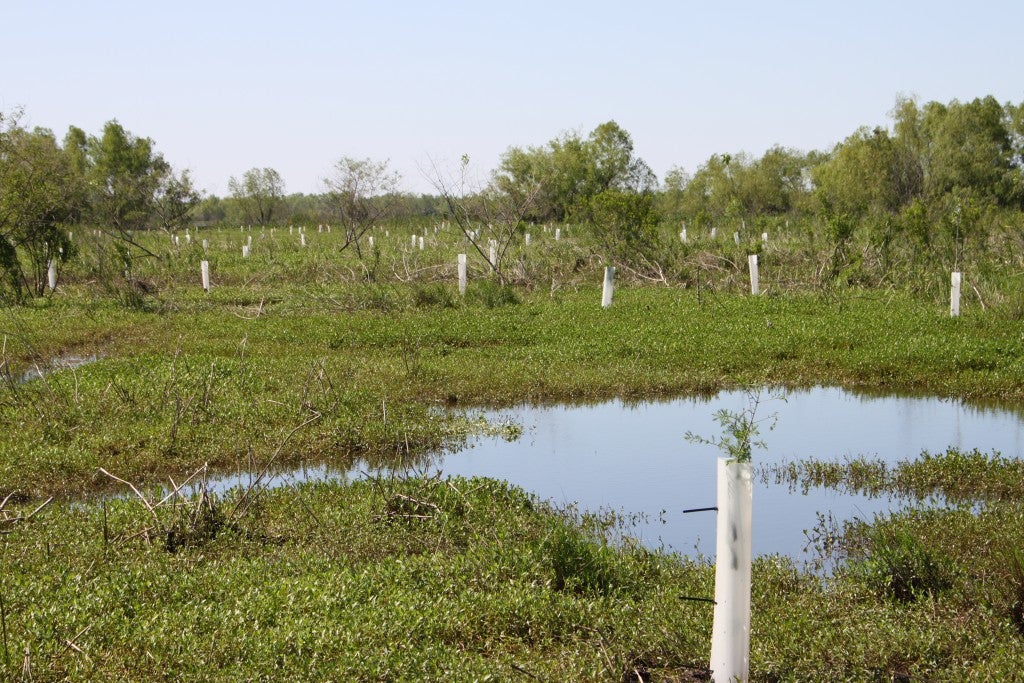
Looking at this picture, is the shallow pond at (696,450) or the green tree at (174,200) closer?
the shallow pond at (696,450)

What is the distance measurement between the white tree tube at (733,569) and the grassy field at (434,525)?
0.43 m

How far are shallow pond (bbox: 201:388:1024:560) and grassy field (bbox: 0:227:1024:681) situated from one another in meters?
0.53

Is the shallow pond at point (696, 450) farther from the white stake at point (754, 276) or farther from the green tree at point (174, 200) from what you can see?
the green tree at point (174, 200)

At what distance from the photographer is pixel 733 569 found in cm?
513

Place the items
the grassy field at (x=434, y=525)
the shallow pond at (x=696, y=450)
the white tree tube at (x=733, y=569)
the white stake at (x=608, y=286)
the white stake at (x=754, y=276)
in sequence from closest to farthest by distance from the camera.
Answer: the white tree tube at (x=733, y=569)
the grassy field at (x=434, y=525)
the shallow pond at (x=696, y=450)
the white stake at (x=608, y=286)
the white stake at (x=754, y=276)

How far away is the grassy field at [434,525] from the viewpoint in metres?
5.79

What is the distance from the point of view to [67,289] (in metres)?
28.7

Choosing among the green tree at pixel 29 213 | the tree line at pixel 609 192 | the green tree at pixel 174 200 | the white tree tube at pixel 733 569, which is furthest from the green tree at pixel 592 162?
the white tree tube at pixel 733 569

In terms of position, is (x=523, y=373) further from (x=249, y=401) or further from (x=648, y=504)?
(x=648, y=504)

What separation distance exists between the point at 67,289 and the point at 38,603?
79.3 ft

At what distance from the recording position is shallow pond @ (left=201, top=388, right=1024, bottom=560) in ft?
31.1

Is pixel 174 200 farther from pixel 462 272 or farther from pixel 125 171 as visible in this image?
pixel 462 272

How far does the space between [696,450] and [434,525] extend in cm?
484

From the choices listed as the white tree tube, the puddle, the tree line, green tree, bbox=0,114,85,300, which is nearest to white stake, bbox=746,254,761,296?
the tree line
